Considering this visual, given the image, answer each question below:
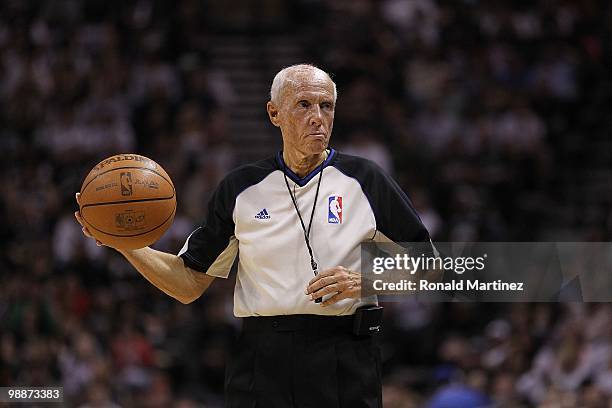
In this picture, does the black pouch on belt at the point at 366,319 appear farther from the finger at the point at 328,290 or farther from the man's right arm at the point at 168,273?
the man's right arm at the point at 168,273

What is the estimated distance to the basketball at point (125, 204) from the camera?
4727 mm

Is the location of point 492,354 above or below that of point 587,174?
below

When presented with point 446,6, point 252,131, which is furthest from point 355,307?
point 446,6

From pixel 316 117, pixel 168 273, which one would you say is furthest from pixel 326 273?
pixel 168 273

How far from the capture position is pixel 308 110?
186 inches

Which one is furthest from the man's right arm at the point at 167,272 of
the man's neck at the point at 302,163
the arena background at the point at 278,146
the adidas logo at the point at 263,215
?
the arena background at the point at 278,146

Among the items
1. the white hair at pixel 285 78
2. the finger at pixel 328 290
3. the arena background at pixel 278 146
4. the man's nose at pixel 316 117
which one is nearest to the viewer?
the finger at pixel 328 290

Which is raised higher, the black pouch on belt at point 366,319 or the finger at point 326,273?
the finger at point 326,273

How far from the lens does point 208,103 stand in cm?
1380

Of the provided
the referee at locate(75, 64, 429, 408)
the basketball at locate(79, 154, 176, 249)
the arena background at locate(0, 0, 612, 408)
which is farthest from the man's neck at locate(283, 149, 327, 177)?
the arena background at locate(0, 0, 612, 408)

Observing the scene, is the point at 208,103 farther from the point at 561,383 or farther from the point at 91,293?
the point at 561,383

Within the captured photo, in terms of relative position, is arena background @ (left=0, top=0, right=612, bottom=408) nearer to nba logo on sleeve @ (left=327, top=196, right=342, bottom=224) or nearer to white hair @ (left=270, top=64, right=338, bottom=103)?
nba logo on sleeve @ (left=327, top=196, right=342, bottom=224)

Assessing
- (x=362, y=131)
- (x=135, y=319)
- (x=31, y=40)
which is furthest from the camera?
(x=31, y=40)

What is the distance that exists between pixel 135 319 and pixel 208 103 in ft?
12.9
